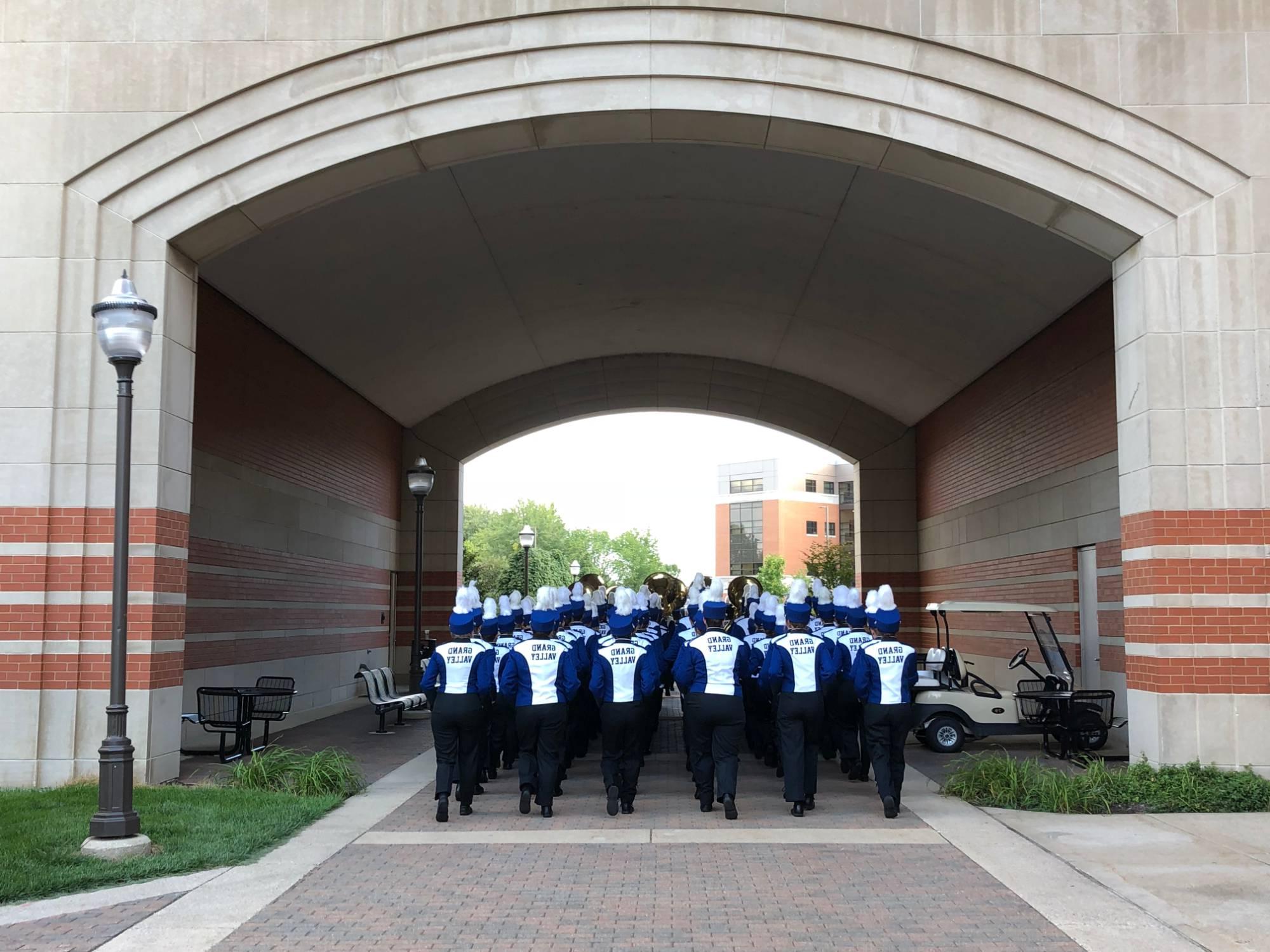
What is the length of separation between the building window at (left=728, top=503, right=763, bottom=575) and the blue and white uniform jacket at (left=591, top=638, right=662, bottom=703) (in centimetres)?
9674

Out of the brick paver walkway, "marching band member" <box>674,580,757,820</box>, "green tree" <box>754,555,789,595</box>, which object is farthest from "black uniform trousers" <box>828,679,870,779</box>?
"green tree" <box>754,555,789,595</box>

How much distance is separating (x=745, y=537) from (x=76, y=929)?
105096 millimetres

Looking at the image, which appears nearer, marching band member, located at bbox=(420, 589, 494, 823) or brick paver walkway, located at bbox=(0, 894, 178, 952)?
brick paver walkway, located at bbox=(0, 894, 178, 952)

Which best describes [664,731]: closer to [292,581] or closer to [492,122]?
[292,581]

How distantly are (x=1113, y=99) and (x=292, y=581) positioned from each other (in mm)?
13744

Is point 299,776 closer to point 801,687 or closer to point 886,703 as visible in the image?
point 801,687

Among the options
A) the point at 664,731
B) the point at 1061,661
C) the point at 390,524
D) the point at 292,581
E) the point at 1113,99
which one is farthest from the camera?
the point at 390,524

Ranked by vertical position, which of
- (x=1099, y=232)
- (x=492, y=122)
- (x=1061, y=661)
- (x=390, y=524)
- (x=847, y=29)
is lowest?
(x=1061, y=661)

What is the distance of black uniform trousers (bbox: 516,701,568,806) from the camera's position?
9914 mm

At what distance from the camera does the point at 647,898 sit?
23.0ft

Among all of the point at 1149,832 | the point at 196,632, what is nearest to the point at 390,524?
the point at 196,632

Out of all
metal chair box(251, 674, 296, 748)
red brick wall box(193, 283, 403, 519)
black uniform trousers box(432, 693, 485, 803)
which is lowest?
metal chair box(251, 674, 296, 748)

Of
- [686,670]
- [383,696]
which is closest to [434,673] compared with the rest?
[686,670]

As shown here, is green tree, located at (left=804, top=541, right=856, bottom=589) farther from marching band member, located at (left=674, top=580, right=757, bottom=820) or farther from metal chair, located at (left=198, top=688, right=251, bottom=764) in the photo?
marching band member, located at (left=674, top=580, right=757, bottom=820)
